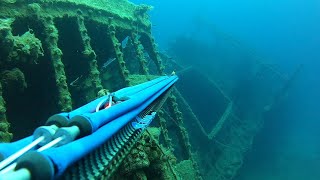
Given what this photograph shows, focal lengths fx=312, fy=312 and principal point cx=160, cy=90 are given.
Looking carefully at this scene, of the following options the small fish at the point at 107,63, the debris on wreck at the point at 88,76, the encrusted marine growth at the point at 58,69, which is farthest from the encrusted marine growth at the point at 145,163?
the small fish at the point at 107,63

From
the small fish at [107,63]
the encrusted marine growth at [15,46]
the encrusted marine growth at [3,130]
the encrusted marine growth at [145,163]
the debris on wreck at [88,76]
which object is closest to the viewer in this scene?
the encrusted marine growth at [145,163]

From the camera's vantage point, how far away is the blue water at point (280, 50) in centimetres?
2680

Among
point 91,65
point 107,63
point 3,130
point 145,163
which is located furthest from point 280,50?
point 3,130

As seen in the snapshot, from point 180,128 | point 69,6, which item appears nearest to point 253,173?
point 180,128

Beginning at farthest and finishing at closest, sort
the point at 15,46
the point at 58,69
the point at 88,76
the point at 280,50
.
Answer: the point at 280,50 < the point at 88,76 < the point at 58,69 < the point at 15,46

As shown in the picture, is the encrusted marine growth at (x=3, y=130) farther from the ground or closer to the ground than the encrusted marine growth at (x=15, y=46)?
closer to the ground

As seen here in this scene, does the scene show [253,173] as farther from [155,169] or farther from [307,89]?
[307,89]

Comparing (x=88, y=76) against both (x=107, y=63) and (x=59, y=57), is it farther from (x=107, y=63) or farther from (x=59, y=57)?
(x=59, y=57)

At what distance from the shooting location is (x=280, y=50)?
338ft

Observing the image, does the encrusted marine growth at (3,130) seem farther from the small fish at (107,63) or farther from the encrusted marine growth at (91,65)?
the small fish at (107,63)

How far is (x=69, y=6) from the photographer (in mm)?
6953

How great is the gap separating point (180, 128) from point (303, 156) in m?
27.2

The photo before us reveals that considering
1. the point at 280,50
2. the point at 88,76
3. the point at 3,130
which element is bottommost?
the point at 3,130

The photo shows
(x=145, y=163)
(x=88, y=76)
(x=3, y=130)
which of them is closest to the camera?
(x=145, y=163)
